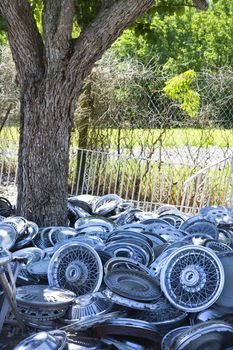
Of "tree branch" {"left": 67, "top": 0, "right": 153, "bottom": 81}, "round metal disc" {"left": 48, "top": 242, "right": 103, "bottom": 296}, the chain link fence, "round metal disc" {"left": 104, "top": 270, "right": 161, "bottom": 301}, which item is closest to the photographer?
"round metal disc" {"left": 104, "top": 270, "right": 161, "bottom": 301}

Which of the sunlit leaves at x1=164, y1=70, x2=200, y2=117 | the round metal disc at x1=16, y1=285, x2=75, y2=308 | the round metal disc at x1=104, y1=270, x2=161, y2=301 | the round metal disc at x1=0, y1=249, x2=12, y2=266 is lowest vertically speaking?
the round metal disc at x1=16, y1=285, x2=75, y2=308

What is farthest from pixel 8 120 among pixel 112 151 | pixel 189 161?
pixel 189 161

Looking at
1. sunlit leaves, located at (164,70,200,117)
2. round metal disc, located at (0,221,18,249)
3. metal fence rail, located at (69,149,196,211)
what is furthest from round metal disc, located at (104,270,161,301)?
sunlit leaves, located at (164,70,200,117)

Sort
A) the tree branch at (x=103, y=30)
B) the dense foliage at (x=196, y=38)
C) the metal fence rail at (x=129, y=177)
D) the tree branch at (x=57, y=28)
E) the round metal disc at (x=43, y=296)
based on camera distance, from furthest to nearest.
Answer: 1. the dense foliage at (x=196, y=38)
2. the metal fence rail at (x=129, y=177)
3. the tree branch at (x=57, y=28)
4. the tree branch at (x=103, y=30)
5. the round metal disc at (x=43, y=296)

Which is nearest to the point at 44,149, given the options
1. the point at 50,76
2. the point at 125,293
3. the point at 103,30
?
the point at 50,76

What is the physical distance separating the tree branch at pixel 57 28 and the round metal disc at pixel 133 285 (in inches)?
107

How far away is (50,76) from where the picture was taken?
249 inches

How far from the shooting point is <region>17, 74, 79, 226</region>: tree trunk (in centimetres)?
643

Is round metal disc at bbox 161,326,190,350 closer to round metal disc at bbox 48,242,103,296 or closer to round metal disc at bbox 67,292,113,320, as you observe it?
round metal disc at bbox 67,292,113,320

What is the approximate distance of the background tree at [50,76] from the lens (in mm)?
6152

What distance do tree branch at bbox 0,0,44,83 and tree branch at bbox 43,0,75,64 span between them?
0.15m

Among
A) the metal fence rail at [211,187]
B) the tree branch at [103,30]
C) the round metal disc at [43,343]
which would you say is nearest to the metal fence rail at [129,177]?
the metal fence rail at [211,187]

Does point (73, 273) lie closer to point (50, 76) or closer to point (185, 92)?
point (50, 76)

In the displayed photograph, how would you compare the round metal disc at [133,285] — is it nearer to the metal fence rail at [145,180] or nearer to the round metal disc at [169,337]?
the round metal disc at [169,337]
